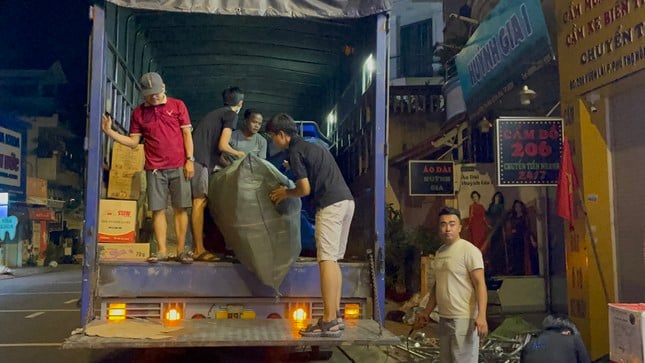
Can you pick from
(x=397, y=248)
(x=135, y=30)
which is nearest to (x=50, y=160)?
(x=397, y=248)

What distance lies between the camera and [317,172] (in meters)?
4.55

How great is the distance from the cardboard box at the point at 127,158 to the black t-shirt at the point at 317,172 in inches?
66.9

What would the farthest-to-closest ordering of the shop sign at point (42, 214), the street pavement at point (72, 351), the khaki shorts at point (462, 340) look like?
the shop sign at point (42, 214)
the street pavement at point (72, 351)
the khaki shorts at point (462, 340)

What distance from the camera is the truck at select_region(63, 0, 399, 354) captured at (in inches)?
172

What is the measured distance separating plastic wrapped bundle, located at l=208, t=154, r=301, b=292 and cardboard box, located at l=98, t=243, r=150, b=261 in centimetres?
66

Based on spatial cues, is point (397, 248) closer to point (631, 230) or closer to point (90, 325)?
point (631, 230)

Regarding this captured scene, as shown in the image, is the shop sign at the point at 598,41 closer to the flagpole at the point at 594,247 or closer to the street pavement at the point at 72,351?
the flagpole at the point at 594,247

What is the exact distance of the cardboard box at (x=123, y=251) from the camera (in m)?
4.86

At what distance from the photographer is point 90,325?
4270 millimetres

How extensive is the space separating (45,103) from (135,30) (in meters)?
30.1

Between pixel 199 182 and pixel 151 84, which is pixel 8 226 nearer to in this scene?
pixel 199 182

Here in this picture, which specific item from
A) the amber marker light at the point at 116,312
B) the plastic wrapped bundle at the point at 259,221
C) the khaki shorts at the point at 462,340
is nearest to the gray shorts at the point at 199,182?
the plastic wrapped bundle at the point at 259,221

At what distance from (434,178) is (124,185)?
7615 millimetres

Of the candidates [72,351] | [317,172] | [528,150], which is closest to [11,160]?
[72,351]
